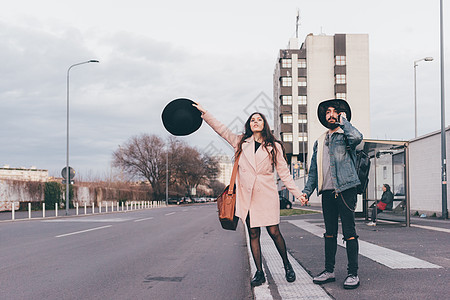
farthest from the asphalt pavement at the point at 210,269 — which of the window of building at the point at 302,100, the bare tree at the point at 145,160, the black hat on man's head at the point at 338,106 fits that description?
the bare tree at the point at 145,160

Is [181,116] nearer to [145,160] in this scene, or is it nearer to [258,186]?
[258,186]

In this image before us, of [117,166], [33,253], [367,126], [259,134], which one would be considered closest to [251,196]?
[259,134]

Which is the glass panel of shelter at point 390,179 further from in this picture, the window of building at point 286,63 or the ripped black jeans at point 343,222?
the window of building at point 286,63

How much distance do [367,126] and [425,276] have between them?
60.7 m

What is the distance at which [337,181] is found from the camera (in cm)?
462

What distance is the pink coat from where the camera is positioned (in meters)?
4.66

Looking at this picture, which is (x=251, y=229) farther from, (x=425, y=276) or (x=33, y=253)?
(x=33, y=253)

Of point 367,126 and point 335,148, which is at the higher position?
point 367,126

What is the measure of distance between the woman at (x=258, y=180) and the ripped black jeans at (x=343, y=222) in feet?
1.14

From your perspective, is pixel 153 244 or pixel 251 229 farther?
pixel 153 244

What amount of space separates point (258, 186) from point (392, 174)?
987 cm

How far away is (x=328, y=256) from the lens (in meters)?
4.77

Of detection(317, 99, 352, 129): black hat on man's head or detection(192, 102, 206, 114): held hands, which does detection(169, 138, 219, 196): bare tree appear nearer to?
detection(192, 102, 206, 114): held hands

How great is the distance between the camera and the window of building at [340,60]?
62.4 m
